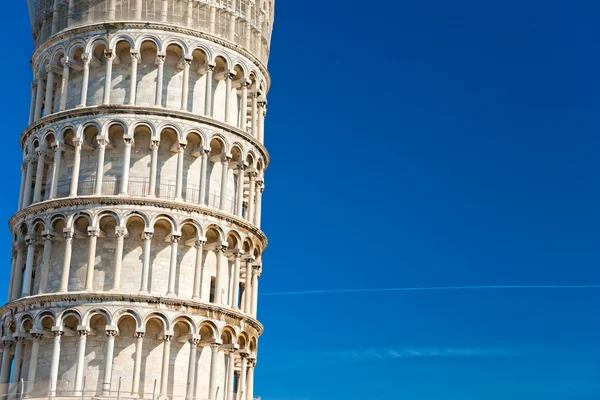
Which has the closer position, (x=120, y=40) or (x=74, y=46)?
(x=120, y=40)

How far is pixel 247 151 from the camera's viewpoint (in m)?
51.3

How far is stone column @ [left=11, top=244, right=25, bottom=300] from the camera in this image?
49062 millimetres

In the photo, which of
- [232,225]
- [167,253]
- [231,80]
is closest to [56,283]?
[167,253]

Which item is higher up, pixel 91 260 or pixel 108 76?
pixel 108 76

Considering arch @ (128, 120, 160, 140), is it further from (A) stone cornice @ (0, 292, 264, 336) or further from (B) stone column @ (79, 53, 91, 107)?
(A) stone cornice @ (0, 292, 264, 336)

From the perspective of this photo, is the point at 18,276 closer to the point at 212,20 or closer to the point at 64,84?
the point at 64,84

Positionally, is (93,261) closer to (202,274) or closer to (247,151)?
(202,274)

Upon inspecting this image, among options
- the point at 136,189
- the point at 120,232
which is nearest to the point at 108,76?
the point at 136,189

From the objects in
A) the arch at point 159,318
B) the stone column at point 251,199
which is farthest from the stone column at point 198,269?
the stone column at point 251,199

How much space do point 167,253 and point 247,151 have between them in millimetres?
6500

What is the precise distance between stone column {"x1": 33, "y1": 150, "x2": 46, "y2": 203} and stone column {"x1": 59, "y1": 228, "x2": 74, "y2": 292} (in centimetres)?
332

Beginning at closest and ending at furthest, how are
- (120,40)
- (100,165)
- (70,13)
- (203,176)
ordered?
(100,165)
(203,176)
(120,40)
(70,13)

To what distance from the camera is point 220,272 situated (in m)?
48.4

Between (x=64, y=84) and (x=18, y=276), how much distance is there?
29.6 feet
